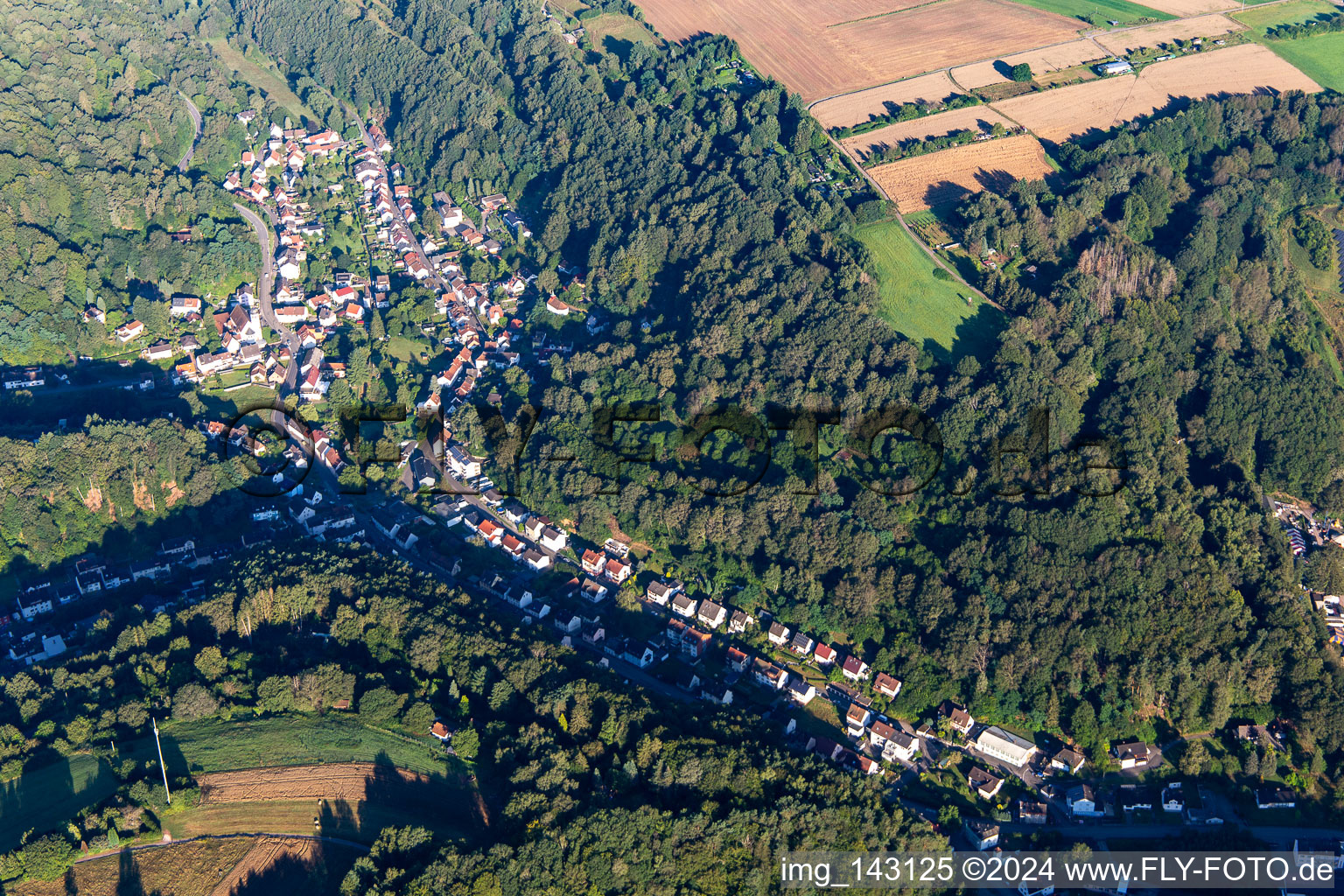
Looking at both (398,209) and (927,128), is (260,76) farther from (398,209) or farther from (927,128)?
(927,128)

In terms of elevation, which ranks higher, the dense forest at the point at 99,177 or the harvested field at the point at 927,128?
the harvested field at the point at 927,128

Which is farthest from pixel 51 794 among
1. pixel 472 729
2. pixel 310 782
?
pixel 472 729

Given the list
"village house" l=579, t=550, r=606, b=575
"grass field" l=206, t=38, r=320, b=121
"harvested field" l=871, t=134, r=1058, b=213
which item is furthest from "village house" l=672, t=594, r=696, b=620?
"grass field" l=206, t=38, r=320, b=121

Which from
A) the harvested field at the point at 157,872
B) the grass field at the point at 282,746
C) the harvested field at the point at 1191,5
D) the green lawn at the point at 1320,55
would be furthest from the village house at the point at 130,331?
the green lawn at the point at 1320,55

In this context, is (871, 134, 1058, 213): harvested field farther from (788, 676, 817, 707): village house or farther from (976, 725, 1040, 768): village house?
(976, 725, 1040, 768): village house

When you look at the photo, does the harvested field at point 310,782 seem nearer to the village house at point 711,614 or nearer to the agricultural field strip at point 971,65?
the village house at point 711,614

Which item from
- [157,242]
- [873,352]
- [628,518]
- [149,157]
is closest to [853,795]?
[628,518]

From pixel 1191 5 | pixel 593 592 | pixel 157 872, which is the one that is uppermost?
pixel 1191 5
